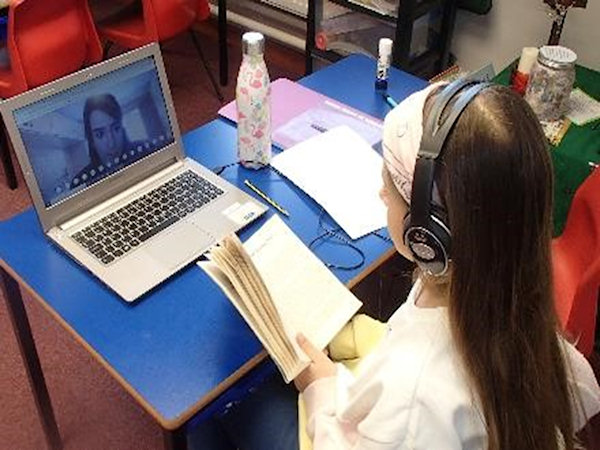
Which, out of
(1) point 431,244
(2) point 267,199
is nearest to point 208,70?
(2) point 267,199

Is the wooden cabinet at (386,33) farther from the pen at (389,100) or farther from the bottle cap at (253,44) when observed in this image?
the bottle cap at (253,44)

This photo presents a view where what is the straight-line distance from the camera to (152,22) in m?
2.68

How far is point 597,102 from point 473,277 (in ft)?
5.05

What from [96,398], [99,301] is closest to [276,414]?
[99,301]

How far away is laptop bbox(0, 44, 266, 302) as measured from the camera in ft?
4.04

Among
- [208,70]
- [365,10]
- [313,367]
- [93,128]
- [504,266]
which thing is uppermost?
[504,266]

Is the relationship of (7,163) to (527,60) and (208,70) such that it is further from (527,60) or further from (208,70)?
(527,60)

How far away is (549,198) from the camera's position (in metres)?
0.85

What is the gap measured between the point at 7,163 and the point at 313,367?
1828mm

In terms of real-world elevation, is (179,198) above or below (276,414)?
above

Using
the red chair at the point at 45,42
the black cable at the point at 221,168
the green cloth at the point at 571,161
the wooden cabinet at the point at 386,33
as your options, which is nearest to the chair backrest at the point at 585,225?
the green cloth at the point at 571,161

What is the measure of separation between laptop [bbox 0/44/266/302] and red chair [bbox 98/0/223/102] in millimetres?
1378

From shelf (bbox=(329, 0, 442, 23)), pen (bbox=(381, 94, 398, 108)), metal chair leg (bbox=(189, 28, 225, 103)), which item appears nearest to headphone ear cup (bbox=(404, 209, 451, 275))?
pen (bbox=(381, 94, 398, 108))

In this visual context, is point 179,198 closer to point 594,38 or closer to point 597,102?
point 597,102
